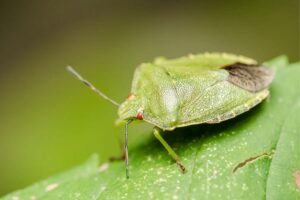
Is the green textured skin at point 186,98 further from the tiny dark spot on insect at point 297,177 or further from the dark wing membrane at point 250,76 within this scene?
the tiny dark spot on insect at point 297,177

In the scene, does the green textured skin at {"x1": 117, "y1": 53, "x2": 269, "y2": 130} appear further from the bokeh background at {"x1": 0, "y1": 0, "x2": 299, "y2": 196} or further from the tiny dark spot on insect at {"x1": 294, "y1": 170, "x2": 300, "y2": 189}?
the bokeh background at {"x1": 0, "y1": 0, "x2": 299, "y2": 196}

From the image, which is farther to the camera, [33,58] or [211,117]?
[33,58]

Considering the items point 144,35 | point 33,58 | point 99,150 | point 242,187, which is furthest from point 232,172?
point 33,58

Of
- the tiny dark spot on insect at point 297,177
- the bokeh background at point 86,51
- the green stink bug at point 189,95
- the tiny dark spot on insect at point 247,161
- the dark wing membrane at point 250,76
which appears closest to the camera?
the tiny dark spot on insect at point 297,177

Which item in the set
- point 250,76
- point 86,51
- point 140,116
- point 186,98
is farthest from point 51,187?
point 86,51

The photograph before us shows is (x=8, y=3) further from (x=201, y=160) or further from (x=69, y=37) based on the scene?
(x=201, y=160)

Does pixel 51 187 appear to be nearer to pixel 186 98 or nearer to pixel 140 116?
pixel 140 116

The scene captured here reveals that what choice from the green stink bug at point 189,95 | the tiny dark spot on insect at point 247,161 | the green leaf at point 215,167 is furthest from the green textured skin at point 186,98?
the tiny dark spot on insect at point 247,161
